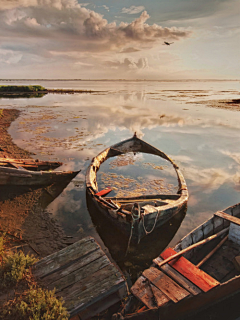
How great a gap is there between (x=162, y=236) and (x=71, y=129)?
1831cm

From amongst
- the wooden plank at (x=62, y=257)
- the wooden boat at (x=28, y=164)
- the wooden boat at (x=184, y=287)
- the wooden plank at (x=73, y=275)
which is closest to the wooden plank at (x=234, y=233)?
the wooden boat at (x=184, y=287)

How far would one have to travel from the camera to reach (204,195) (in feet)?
35.7

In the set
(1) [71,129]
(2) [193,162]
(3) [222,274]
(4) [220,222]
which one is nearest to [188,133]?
(2) [193,162]

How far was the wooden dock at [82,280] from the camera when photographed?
420 cm

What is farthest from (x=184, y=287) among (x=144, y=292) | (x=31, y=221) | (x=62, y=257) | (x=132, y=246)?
(x=31, y=221)

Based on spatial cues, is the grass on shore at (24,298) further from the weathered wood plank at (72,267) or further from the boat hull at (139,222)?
the boat hull at (139,222)

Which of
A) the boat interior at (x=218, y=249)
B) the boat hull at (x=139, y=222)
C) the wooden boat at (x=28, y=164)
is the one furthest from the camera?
the wooden boat at (x=28, y=164)

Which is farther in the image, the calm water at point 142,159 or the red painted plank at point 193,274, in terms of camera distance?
the calm water at point 142,159

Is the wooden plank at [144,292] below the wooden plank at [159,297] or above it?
below

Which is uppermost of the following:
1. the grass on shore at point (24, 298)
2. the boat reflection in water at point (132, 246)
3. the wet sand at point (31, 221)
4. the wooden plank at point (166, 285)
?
the grass on shore at point (24, 298)

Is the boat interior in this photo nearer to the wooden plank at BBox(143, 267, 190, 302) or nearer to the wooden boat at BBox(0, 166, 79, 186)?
the wooden plank at BBox(143, 267, 190, 302)

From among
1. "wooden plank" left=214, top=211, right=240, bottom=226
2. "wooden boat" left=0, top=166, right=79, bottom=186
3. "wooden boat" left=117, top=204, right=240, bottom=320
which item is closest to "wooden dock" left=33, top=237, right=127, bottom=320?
"wooden boat" left=117, top=204, right=240, bottom=320

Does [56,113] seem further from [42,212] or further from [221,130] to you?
[42,212]

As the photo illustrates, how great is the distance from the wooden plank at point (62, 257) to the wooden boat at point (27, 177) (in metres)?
6.00
